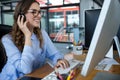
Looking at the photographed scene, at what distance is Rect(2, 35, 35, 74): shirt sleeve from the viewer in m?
1.18

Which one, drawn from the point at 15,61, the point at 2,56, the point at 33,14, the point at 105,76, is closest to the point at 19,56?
the point at 15,61

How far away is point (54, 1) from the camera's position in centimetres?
670

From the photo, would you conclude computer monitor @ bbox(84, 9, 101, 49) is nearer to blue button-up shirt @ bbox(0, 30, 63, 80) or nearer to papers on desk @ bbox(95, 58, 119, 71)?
papers on desk @ bbox(95, 58, 119, 71)

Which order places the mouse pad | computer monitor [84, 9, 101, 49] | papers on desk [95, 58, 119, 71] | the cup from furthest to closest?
the cup → computer monitor [84, 9, 101, 49] → papers on desk [95, 58, 119, 71] → the mouse pad

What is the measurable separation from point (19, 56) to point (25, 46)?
8 cm

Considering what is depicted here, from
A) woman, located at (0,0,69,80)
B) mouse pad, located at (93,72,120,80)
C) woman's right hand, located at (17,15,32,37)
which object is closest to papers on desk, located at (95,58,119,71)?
mouse pad, located at (93,72,120,80)

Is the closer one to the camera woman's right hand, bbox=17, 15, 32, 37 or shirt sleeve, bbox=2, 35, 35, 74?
shirt sleeve, bbox=2, 35, 35, 74

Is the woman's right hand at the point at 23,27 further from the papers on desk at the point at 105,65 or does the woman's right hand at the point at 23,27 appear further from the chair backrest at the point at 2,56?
the papers on desk at the point at 105,65

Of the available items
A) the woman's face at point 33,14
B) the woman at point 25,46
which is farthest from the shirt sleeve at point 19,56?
the woman's face at point 33,14

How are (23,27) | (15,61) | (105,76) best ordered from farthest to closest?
(23,27) < (15,61) < (105,76)

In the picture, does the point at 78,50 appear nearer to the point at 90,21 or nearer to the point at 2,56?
the point at 90,21

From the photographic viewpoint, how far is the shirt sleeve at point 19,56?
118cm

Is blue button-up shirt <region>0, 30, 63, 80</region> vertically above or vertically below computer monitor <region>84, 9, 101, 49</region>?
below

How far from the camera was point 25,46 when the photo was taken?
1245 millimetres
